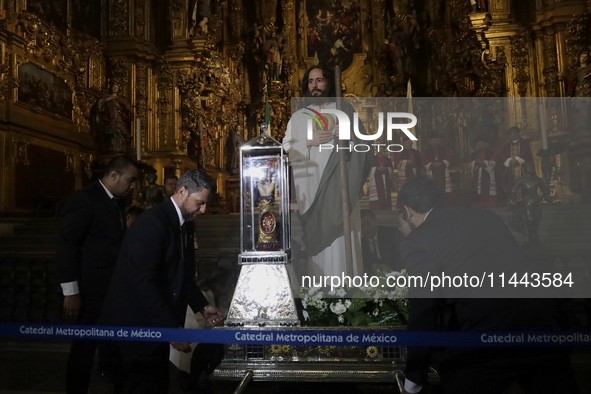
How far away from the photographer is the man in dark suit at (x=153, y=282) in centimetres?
217

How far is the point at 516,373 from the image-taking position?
194 cm

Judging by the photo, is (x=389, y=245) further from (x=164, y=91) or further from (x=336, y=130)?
(x=164, y=91)

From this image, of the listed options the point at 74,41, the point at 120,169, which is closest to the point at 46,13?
the point at 74,41

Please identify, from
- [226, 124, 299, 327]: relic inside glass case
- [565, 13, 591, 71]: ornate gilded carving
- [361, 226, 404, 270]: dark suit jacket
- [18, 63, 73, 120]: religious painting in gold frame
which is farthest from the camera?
[565, 13, 591, 71]: ornate gilded carving

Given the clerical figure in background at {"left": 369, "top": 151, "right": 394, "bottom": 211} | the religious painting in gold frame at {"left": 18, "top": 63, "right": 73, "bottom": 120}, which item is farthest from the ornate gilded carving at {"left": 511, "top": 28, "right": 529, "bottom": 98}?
the religious painting in gold frame at {"left": 18, "top": 63, "right": 73, "bottom": 120}

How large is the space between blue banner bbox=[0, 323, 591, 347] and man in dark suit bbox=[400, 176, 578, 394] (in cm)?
4

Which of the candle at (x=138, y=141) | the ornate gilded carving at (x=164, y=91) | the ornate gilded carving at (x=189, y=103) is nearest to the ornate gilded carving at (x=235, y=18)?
the ornate gilded carving at (x=189, y=103)

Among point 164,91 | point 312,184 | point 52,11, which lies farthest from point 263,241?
point 164,91

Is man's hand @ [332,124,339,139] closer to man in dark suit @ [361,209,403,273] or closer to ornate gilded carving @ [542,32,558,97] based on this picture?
man in dark suit @ [361,209,403,273]

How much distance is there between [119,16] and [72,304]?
11787 mm

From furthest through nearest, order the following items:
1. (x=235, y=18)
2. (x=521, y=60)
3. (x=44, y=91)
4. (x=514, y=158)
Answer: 1. (x=235, y=18)
2. (x=521, y=60)
3. (x=44, y=91)
4. (x=514, y=158)

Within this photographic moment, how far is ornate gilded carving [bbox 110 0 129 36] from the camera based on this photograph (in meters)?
12.2

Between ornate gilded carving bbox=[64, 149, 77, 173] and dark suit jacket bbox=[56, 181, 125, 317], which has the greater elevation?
ornate gilded carving bbox=[64, 149, 77, 173]

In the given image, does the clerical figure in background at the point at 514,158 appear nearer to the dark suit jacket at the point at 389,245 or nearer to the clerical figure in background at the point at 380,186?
the clerical figure in background at the point at 380,186
